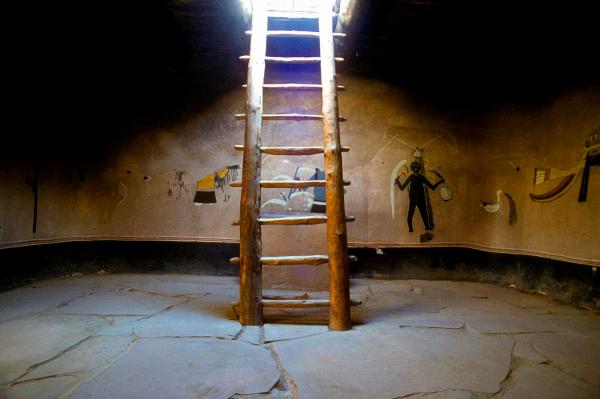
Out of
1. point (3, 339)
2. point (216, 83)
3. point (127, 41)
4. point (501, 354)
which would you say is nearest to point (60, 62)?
point (127, 41)

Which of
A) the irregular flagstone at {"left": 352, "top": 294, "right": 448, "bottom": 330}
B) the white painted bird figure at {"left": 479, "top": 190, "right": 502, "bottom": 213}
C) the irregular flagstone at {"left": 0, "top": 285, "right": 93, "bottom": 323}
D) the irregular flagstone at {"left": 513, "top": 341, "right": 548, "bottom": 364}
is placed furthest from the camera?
the white painted bird figure at {"left": 479, "top": 190, "right": 502, "bottom": 213}

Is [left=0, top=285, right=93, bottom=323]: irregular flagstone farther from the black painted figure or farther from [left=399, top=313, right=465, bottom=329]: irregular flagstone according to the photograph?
the black painted figure

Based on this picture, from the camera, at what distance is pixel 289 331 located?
7.83 feet

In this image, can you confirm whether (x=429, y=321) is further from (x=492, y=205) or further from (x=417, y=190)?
(x=492, y=205)

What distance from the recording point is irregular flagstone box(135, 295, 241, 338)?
2332 millimetres

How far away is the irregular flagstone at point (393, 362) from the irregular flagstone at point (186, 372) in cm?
18

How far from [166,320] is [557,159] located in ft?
12.3

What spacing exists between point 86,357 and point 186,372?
619 millimetres

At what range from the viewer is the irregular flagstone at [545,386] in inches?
64.3

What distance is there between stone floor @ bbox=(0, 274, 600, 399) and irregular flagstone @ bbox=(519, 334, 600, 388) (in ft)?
0.04

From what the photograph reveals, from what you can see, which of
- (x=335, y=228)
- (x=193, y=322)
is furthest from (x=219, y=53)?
(x=193, y=322)

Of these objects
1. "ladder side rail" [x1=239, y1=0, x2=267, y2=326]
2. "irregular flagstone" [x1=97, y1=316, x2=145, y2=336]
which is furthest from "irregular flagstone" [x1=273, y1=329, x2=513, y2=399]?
"irregular flagstone" [x1=97, y1=316, x2=145, y2=336]

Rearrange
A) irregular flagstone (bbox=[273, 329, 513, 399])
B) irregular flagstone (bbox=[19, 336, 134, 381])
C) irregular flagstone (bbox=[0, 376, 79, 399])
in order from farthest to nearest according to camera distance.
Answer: irregular flagstone (bbox=[19, 336, 134, 381]), irregular flagstone (bbox=[273, 329, 513, 399]), irregular flagstone (bbox=[0, 376, 79, 399])

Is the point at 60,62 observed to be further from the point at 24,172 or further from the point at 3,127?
the point at 24,172
